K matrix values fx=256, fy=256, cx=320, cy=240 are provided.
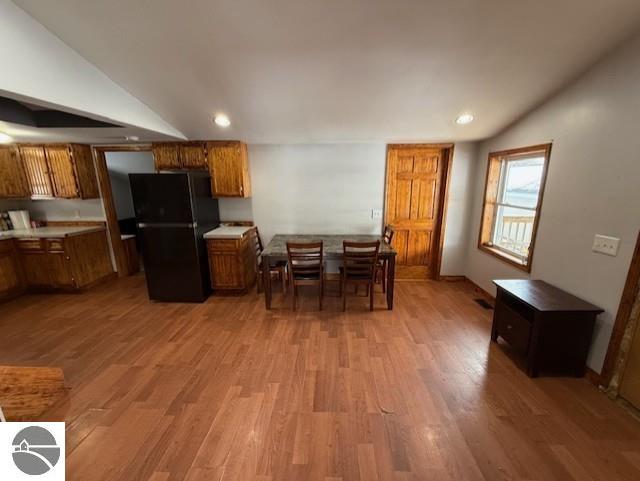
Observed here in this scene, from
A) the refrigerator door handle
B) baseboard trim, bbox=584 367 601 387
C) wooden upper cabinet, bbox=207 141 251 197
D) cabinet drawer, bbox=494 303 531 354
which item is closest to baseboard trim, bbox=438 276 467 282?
cabinet drawer, bbox=494 303 531 354

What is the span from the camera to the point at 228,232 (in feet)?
11.9

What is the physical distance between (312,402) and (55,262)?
419 cm

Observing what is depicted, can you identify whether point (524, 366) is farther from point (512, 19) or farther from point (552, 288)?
point (512, 19)

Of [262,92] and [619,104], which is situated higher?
[262,92]

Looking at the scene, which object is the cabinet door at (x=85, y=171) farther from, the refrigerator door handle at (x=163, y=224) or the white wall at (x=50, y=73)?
the white wall at (x=50, y=73)

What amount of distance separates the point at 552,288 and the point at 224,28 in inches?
137

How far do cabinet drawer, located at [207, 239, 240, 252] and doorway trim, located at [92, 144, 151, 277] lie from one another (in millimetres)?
1739

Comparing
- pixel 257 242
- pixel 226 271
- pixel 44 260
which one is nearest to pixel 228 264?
pixel 226 271

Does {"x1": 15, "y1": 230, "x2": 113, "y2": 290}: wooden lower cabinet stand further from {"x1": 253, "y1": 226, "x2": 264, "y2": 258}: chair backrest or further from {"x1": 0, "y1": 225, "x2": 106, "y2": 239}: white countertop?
{"x1": 253, "y1": 226, "x2": 264, "y2": 258}: chair backrest

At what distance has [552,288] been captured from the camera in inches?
93.0

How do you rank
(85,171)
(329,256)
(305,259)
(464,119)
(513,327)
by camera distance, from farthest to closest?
(85,171)
(329,256)
(305,259)
(464,119)
(513,327)

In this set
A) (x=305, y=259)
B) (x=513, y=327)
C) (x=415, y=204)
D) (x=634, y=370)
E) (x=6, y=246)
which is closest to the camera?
(x=634, y=370)

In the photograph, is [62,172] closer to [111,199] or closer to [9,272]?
[111,199]

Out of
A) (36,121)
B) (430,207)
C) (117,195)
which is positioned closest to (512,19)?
(430,207)
